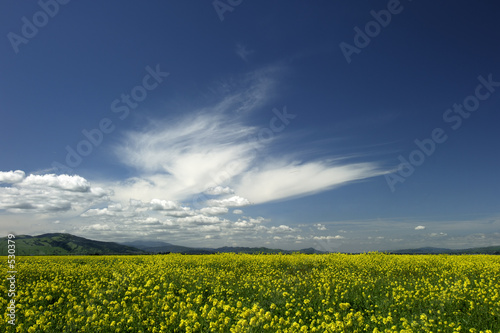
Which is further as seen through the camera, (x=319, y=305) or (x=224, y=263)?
(x=224, y=263)

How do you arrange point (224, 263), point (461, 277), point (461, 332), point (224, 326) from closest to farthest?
point (224, 326) < point (461, 332) < point (461, 277) < point (224, 263)

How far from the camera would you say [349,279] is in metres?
14.1

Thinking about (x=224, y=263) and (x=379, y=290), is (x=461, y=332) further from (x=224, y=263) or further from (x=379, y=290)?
(x=224, y=263)

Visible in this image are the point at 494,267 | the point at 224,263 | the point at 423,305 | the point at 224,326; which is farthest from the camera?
the point at 224,263

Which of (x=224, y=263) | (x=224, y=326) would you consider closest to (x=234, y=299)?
(x=224, y=326)

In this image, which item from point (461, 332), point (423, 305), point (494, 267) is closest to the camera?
point (461, 332)

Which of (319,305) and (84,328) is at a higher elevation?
(84,328)

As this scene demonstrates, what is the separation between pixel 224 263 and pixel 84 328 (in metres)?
15.2

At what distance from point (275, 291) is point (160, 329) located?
6.00 meters

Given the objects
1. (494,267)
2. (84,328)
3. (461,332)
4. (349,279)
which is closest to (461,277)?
(494,267)

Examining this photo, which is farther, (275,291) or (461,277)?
(461,277)

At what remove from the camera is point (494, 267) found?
1836cm

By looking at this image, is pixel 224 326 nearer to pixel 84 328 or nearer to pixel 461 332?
pixel 84 328

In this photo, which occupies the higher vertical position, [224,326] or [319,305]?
[224,326]
